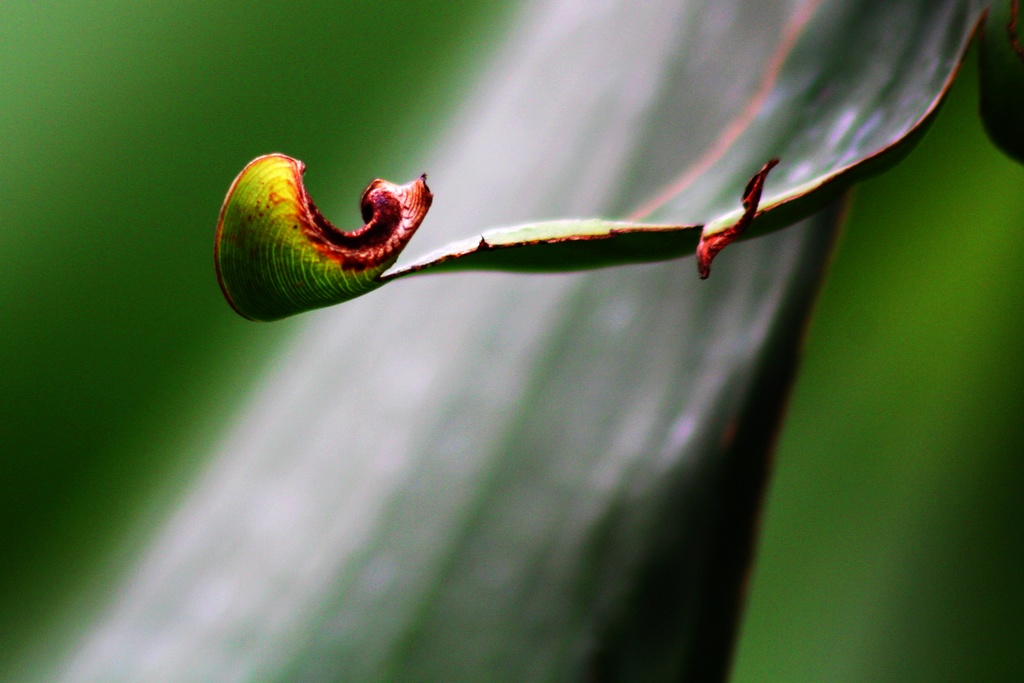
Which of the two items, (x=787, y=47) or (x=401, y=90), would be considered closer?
(x=787, y=47)

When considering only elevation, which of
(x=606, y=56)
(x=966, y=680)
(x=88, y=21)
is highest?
(x=606, y=56)

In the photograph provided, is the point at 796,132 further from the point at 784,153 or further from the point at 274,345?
the point at 274,345

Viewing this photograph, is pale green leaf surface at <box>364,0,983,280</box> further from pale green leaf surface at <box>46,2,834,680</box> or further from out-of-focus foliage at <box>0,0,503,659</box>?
out-of-focus foliage at <box>0,0,503,659</box>

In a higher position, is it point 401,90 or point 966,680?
point 401,90

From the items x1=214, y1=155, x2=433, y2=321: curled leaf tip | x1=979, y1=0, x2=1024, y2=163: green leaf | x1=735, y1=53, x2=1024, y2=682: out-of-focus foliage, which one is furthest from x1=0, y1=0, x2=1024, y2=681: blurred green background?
x1=214, y1=155, x2=433, y2=321: curled leaf tip

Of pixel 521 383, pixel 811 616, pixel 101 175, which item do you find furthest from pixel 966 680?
pixel 101 175

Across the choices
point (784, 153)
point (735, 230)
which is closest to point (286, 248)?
point (735, 230)

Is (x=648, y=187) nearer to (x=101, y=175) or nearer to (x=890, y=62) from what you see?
(x=890, y=62)
